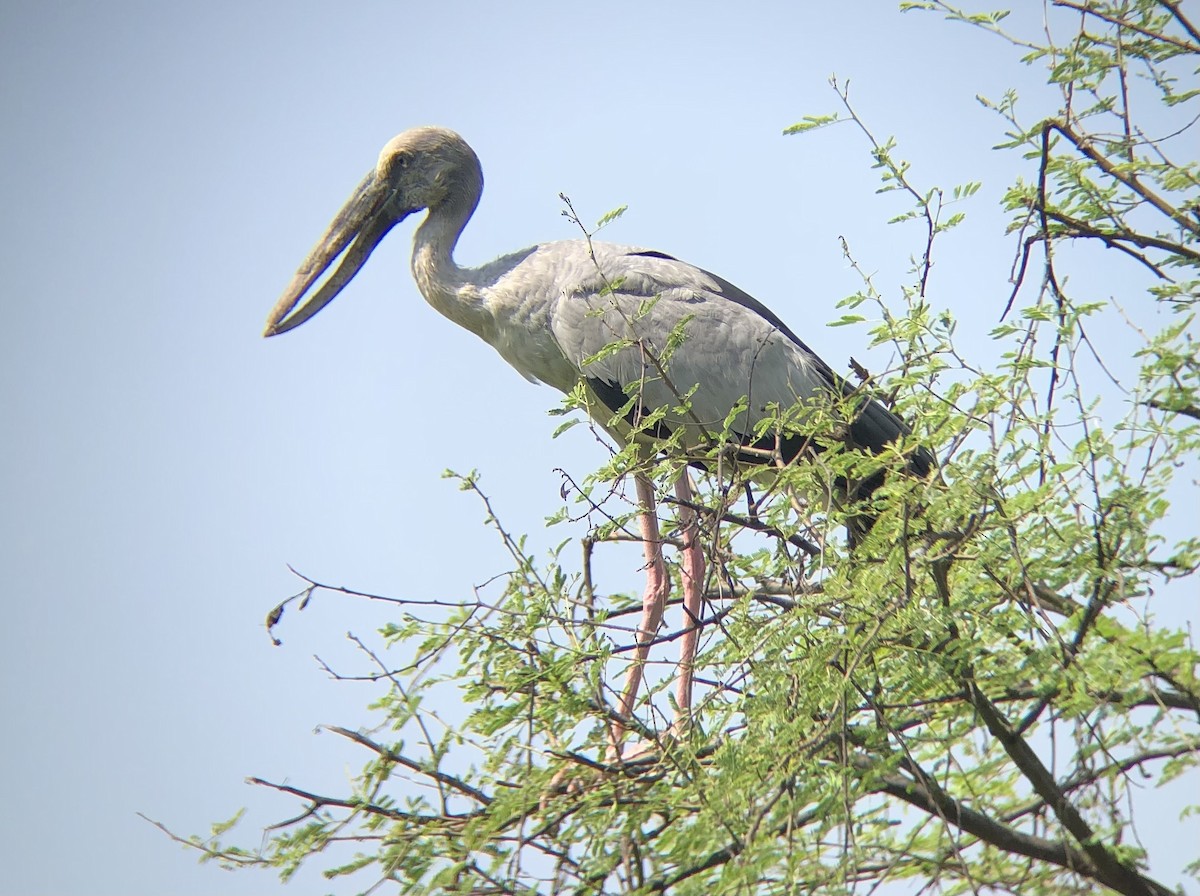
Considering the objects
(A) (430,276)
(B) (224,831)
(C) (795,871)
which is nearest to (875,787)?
(C) (795,871)

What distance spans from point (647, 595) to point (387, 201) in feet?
8.05

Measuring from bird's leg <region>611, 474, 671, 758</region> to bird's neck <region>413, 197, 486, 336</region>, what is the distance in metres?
1.20

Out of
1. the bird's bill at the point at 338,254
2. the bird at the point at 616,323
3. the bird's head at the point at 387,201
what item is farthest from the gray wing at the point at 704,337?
the bird's bill at the point at 338,254

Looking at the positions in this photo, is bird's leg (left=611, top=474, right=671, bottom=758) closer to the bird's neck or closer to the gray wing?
the gray wing

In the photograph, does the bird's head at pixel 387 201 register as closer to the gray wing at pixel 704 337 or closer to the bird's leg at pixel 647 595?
the gray wing at pixel 704 337

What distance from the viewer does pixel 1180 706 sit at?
3486mm

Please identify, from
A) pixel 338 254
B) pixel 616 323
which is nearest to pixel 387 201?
pixel 338 254

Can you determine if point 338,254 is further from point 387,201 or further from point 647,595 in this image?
point 647,595

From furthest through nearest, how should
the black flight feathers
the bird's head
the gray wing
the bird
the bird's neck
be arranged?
the bird's head
the bird's neck
the gray wing
the bird
the black flight feathers

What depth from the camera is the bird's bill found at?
7172 mm

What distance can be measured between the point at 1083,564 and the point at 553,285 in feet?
10.5

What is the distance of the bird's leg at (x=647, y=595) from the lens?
397 cm

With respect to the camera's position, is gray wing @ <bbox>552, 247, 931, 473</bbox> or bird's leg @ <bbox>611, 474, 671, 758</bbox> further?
gray wing @ <bbox>552, 247, 931, 473</bbox>

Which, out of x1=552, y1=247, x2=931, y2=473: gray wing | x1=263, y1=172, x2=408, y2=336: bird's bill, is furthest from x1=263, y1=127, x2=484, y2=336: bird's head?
x1=552, y1=247, x2=931, y2=473: gray wing
